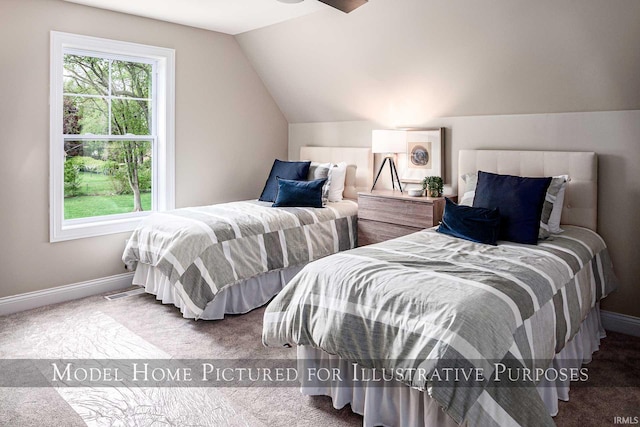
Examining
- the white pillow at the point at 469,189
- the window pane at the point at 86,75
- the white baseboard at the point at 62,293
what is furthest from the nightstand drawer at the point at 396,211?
the window pane at the point at 86,75

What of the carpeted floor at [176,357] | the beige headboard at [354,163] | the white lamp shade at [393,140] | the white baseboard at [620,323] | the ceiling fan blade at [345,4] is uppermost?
the ceiling fan blade at [345,4]

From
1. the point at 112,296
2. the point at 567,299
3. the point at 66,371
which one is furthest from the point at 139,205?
the point at 567,299

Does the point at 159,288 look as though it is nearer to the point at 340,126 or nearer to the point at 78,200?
the point at 78,200

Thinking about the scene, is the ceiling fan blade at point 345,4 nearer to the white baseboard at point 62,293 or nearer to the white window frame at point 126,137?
the white window frame at point 126,137

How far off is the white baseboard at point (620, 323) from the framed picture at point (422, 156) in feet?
5.50

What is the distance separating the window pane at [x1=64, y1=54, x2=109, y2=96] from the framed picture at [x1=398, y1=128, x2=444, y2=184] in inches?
109

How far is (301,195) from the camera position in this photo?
14.0 ft

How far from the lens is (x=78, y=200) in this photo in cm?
407

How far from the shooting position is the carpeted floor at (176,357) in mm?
2244

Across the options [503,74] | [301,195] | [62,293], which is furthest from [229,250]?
[503,74]

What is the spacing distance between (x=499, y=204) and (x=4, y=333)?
135 inches

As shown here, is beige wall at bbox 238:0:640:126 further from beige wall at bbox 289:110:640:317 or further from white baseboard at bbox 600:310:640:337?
white baseboard at bbox 600:310:640:337

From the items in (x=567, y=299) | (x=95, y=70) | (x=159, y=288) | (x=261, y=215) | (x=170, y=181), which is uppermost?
(x=95, y=70)

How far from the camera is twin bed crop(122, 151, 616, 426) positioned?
1.74 m
